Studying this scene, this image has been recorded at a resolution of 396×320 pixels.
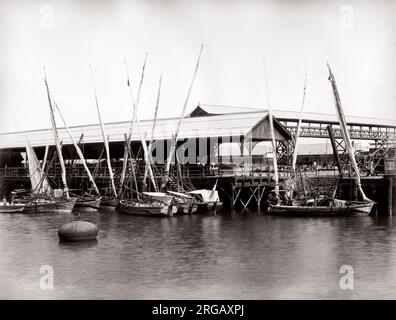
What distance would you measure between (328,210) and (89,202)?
2361 centimetres

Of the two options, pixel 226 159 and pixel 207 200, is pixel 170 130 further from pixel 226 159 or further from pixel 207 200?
pixel 207 200

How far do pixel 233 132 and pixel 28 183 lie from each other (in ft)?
104

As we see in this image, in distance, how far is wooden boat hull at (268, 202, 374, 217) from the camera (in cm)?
4766

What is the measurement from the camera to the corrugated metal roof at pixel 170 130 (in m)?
58.1

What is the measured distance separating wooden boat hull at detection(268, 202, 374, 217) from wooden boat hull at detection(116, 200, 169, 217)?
10.1 metres

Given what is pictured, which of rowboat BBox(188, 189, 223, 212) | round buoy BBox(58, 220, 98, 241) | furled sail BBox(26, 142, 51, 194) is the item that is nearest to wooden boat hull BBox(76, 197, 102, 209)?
furled sail BBox(26, 142, 51, 194)

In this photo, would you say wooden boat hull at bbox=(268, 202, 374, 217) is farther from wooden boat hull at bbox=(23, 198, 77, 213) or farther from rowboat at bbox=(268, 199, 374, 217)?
wooden boat hull at bbox=(23, 198, 77, 213)

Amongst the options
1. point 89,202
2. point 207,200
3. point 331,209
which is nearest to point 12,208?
point 89,202

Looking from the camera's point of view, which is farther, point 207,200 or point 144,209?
point 207,200

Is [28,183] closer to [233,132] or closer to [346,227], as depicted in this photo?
[233,132]

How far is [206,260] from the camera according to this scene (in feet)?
94.0

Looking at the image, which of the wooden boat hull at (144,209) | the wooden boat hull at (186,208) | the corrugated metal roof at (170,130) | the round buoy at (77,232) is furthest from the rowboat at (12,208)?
the round buoy at (77,232)

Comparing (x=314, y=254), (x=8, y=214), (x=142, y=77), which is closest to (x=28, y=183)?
(x=8, y=214)
